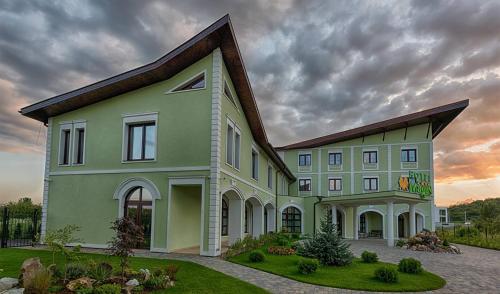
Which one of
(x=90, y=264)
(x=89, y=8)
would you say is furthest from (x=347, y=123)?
(x=90, y=264)

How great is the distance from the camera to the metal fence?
13920 millimetres

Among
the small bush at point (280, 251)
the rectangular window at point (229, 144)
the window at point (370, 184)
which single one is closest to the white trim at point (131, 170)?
the rectangular window at point (229, 144)

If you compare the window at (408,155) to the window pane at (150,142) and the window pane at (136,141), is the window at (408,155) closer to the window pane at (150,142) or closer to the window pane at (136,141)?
the window pane at (150,142)

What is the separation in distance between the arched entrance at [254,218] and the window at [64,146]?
9.79 metres

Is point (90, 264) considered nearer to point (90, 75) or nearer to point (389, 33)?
point (90, 75)

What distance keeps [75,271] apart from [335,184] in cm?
2717

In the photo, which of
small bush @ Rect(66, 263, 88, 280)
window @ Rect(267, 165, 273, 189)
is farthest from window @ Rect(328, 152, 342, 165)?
small bush @ Rect(66, 263, 88, 280)

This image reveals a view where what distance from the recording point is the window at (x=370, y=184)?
1227 inches

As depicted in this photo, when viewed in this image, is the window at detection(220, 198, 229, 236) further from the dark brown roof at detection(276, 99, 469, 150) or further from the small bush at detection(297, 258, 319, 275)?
the dark brown roof at detection(276, 99, 469, 150)

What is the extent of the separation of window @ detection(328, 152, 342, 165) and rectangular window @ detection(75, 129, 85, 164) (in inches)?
879

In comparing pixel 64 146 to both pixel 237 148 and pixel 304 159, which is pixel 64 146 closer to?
pixel 237 148

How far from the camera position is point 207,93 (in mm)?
13602

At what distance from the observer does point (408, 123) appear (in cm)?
3000

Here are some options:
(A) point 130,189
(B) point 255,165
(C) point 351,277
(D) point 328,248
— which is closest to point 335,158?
(B) point 255,165
